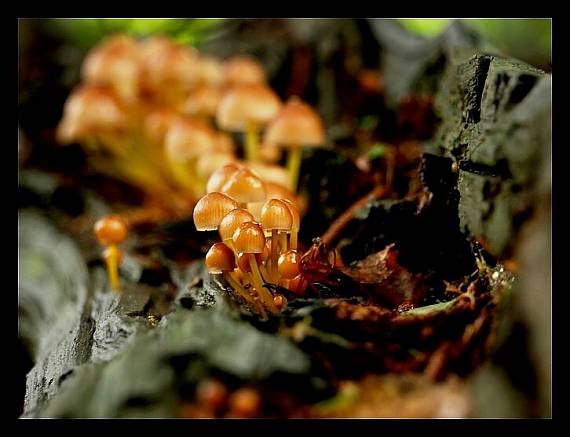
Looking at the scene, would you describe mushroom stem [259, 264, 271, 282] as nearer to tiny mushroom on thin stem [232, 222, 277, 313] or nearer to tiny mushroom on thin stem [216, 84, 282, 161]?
tiny mushroom on thin stem [232, 222, 277, 313]

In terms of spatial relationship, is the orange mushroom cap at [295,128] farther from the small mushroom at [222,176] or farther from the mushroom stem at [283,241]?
the mushroom stem at [283,241]

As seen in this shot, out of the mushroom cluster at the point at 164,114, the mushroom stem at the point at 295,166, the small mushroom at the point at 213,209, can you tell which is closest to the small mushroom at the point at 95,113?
the mushroom cluster at the point at 164,114

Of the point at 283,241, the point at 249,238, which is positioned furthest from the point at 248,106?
the point at 249,238

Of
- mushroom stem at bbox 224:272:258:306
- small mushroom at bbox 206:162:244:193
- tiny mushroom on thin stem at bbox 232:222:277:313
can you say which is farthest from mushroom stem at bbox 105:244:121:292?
tiny mushroom on thin stem at bbox 232:222:277:313

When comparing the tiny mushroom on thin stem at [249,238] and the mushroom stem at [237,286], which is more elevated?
the tiny mushroom on thin stem at [249,238]

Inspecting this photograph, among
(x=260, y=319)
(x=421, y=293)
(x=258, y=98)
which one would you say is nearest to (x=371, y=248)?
(x=421, y=293)
